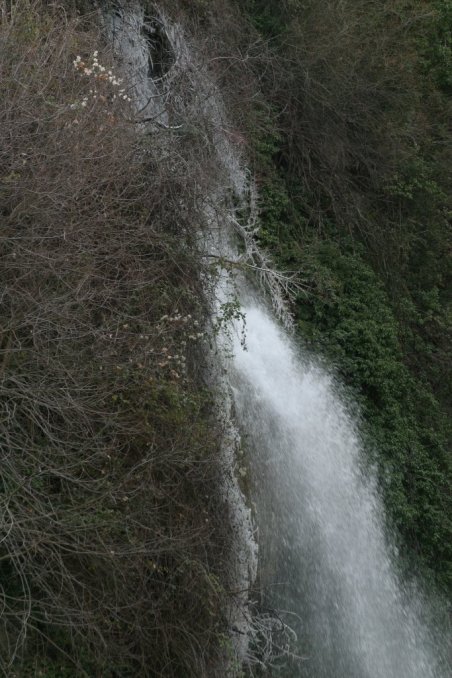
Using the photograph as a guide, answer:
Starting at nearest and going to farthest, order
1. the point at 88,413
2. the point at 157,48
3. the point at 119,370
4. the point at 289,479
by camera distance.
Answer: the point at 88,413 → the point at 119,370 → the point at 289,479 → the point at 157,48

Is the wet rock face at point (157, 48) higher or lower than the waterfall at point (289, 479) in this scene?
higher

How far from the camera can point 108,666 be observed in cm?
732

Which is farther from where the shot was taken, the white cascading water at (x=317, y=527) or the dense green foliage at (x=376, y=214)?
the dense green foliage at (x=376, y=214)

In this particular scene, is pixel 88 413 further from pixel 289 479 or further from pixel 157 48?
pixel 157 48

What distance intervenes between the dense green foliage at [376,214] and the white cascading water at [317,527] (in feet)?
2.41

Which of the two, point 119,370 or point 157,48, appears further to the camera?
point 157,48

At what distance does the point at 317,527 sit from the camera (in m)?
9.87

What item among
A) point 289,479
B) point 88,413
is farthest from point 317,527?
point 88,413

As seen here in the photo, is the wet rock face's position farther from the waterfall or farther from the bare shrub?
the bare shrub

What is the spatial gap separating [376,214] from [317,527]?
6.05 metres

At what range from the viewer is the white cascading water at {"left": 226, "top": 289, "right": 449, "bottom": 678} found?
947 centimetres

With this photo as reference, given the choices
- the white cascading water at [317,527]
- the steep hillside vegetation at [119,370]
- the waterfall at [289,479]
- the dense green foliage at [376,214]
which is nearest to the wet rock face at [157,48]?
the waterfall at [289,479]

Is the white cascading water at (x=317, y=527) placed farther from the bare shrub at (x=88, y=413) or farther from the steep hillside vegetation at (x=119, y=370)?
the bare shrub at (x=88, y=413)

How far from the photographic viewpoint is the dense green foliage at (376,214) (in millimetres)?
12008
